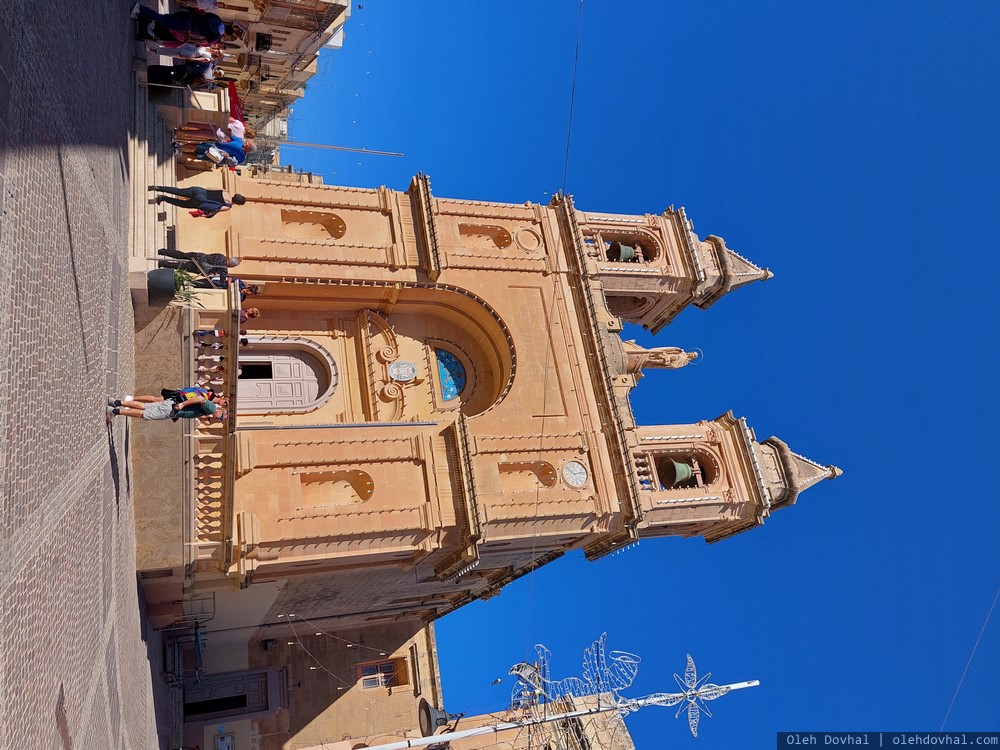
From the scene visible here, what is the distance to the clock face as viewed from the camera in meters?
17.3

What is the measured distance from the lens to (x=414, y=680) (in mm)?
27531

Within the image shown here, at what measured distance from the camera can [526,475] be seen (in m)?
17.3

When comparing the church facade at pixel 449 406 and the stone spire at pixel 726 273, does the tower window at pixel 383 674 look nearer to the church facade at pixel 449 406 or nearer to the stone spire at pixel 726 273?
the church facade at pixel 449 406

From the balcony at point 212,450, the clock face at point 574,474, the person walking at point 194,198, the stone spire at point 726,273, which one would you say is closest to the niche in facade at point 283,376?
the balcony at point 212,450

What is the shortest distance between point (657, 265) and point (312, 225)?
396 inches

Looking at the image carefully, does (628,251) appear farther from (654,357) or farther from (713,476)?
(713,476)

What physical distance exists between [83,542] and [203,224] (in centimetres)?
844

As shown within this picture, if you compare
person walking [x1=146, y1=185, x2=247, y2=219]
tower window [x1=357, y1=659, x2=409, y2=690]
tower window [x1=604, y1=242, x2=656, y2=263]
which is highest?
tower window [x1=604, y1=242, x2=656, y2=263]

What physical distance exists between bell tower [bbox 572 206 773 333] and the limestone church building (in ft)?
0.23

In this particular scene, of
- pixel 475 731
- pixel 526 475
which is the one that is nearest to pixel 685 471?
pixel 526 475

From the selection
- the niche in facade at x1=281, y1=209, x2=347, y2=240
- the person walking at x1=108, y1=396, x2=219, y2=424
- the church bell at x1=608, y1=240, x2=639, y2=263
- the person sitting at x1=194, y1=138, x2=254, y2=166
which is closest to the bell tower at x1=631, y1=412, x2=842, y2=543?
the church bell at x1=608, y1=240, x2=639, y2=263

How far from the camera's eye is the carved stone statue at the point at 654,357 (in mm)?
21141

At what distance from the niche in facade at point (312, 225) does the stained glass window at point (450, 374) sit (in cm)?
420

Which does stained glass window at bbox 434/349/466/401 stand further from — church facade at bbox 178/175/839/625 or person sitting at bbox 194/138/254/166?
person sitting at bbox 194/138/254/166
